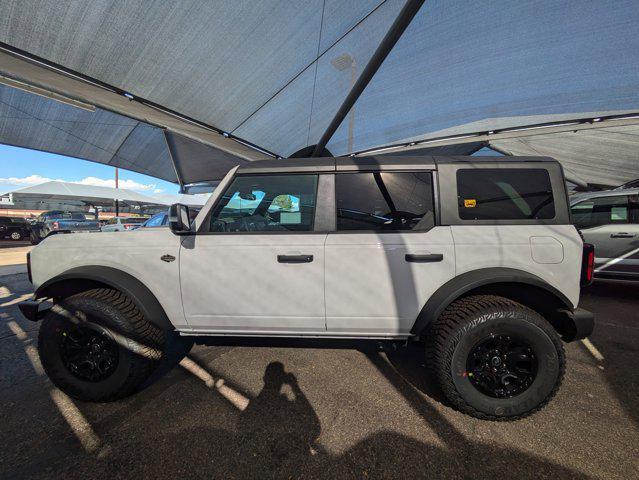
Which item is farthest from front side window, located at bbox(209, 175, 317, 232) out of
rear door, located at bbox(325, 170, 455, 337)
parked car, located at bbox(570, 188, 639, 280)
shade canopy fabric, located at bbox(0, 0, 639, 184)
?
parked car, located at bbox(570, 188, 639, 280)

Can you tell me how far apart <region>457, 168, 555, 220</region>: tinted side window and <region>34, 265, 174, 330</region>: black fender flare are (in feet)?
8.28

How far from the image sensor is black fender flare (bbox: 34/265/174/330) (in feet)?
6.66

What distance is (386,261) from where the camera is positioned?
1951 millimetres

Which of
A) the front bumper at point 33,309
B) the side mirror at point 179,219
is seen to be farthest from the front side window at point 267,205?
the front bumper at point 33,309

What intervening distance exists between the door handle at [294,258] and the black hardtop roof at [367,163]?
0.71 meters

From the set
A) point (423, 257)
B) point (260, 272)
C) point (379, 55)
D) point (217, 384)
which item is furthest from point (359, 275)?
point (379, 55)

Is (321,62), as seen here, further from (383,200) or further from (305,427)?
(305,427)

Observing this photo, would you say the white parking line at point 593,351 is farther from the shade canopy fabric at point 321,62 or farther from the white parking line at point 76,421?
the shade canopy fabric at point 321,62

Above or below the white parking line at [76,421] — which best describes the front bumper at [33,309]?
above

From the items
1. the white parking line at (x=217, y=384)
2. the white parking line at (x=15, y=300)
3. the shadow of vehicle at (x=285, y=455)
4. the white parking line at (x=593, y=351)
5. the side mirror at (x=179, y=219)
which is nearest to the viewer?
the shadow of vehicle at (x=285, y=455)

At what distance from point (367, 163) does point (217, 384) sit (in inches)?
89.7

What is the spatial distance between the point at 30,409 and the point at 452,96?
9.27 meters

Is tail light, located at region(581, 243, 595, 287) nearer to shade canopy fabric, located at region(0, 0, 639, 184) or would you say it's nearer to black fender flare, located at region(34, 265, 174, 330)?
black fender flare, located at region(34, 265, 174, 330)

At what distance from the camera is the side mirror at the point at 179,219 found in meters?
1.94
